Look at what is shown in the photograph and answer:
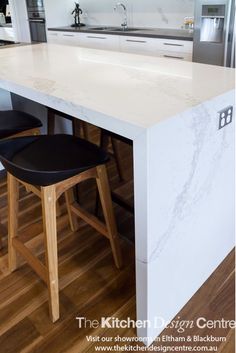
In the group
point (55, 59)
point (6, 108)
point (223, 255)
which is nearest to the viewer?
point (223, 255)

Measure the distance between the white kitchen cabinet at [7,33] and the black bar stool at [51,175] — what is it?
523 cm

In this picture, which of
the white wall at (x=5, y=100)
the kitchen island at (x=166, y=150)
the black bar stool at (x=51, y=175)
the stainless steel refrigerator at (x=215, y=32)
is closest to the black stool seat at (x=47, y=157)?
the black bar stool at (x=51, y=175)

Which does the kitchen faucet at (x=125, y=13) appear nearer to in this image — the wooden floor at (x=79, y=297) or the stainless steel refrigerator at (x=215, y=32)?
the stainless steel refrigerator at (x=215, y=32)

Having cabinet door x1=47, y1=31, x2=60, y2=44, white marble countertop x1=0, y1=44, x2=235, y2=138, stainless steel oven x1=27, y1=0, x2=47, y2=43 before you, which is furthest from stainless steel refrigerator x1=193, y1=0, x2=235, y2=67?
stainless steel oven x1=27, y1=0, x2=47, y2=43

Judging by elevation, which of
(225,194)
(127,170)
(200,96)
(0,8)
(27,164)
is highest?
(0,8)

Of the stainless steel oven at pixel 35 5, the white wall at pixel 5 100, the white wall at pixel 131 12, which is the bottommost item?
the white wall at pixel 5 100

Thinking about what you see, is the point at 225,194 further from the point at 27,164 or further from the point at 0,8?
the point at 0,8

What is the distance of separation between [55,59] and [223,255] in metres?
1.57

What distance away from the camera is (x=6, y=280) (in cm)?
172

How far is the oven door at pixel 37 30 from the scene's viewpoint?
5.45m

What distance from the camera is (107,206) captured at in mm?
1577

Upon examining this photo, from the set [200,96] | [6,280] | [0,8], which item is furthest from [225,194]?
[0,8]

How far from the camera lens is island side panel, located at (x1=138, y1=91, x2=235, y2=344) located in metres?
1.08

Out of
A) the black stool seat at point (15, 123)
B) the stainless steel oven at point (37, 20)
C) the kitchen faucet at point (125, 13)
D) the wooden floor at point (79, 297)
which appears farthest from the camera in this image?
the stainless steel oven at point (37, 20)
